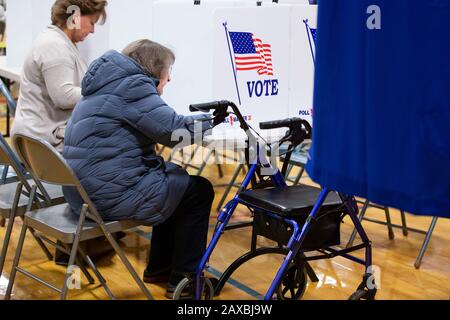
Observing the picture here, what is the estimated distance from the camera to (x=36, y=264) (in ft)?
12.9

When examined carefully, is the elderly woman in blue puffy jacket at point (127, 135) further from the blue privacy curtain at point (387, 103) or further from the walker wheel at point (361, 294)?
the blue privacy curtain at point (387, 103)

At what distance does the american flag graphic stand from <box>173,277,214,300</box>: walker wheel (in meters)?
1.09

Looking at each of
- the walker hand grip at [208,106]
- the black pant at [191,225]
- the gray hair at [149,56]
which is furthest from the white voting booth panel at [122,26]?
the walker hand grip at [208,106]

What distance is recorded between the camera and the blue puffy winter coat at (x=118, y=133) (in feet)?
10.6

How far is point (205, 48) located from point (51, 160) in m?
1.31

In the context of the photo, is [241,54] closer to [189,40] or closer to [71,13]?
[189,40]

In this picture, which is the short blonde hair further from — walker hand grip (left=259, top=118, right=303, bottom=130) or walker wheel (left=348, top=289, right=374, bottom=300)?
walker wheel (left=348, top=289, right=374, bottom=300)

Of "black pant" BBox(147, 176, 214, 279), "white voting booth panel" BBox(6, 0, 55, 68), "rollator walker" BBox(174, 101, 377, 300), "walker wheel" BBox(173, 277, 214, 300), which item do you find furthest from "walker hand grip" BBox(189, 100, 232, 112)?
"white voting booth panel" BBox(6, 0, 55, 68)

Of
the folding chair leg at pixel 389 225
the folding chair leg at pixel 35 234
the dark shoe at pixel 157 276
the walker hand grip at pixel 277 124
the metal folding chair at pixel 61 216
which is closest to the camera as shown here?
the metal folding chair at pixel 61 216

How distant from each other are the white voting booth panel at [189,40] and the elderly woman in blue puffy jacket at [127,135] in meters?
0.69

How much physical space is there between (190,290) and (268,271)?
616 millimetres

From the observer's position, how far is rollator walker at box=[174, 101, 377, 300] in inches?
115

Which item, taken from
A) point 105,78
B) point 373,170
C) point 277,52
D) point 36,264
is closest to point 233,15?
point 277,52

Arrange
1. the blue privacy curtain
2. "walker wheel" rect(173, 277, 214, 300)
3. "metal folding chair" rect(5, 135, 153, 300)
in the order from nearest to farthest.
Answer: the blue privacy curtain
"metal folding chair" rect(5, 135, 153, 300)
"walker wheel" rect(173, 277, 214, 300)
